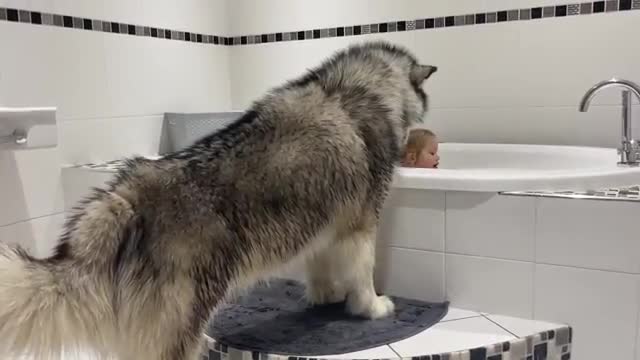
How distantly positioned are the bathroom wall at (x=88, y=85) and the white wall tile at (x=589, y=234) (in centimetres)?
163

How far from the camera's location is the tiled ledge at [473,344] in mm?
1359

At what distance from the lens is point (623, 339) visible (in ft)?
4.78

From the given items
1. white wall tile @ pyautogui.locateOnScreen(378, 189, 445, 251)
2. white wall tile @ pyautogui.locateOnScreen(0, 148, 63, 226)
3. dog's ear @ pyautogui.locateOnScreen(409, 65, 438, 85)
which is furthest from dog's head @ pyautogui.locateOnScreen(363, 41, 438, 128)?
white wall tile @ pyautogui.locateOnScreen(0, 148, 63, 226)

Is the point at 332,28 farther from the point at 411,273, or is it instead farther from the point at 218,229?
the point at 218,229

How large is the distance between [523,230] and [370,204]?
39cm

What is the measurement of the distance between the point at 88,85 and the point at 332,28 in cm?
112

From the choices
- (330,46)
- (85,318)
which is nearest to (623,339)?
(85,318)

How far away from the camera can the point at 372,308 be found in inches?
61.0

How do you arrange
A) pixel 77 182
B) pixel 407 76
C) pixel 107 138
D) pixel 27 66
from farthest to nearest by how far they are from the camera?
pixel 107 138 → pixel 77 182 → pixel 27 66 → pixel 407 76

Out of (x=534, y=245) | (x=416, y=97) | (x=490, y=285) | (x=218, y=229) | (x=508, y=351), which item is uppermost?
(x=416, y=97)

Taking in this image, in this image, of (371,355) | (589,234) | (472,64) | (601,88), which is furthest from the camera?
(472,64)

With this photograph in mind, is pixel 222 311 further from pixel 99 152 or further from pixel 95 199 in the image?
pixel 99 152

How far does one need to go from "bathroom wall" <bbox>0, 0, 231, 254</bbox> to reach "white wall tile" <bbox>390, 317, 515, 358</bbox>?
1.37 m

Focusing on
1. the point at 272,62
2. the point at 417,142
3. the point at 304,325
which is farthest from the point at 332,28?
the point at 304,325
